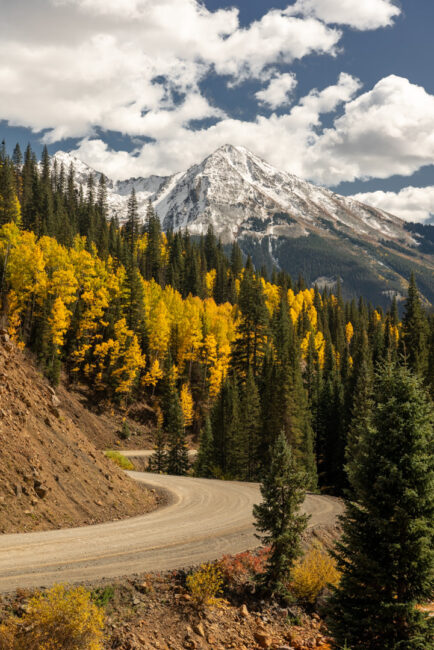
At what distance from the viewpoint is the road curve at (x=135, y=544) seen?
1193 cm

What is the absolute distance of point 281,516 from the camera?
14.2 metres

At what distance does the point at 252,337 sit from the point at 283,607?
46.4 m

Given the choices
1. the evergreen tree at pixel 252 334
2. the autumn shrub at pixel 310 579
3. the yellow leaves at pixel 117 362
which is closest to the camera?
the autumn shrub at pixel 310 579

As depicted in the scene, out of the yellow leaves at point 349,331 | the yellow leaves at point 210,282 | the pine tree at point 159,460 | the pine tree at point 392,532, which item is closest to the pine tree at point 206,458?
the pine tree at point 159,460

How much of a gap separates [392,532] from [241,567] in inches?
265

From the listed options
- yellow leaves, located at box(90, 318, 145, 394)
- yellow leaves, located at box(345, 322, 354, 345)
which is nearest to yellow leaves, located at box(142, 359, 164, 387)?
yellow leaves, located at box(90, 318, 145, 394)

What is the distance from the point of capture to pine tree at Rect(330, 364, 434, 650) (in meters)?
10.1

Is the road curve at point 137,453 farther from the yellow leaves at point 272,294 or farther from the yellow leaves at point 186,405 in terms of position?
the yellow leaves at point 272,294

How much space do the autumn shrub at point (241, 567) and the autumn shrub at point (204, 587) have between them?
1.05m

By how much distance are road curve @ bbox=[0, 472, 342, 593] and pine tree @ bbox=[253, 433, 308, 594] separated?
→ 8.21 feet

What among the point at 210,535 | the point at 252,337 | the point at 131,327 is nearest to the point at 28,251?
the point at 131,327

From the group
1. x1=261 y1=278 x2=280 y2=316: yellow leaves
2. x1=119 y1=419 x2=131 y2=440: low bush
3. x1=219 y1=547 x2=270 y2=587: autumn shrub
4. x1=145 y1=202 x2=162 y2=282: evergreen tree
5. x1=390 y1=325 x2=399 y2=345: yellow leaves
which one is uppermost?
x1=145 y1=202 x2=162 y2=282: evergreen tree

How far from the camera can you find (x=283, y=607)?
14.1 meters

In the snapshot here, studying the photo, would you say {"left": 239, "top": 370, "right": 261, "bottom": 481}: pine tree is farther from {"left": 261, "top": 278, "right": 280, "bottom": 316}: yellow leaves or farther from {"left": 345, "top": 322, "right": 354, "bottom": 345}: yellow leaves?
{"left": 345, "top": 322, "right": 354, "bottom": 345}: yellow leaves
